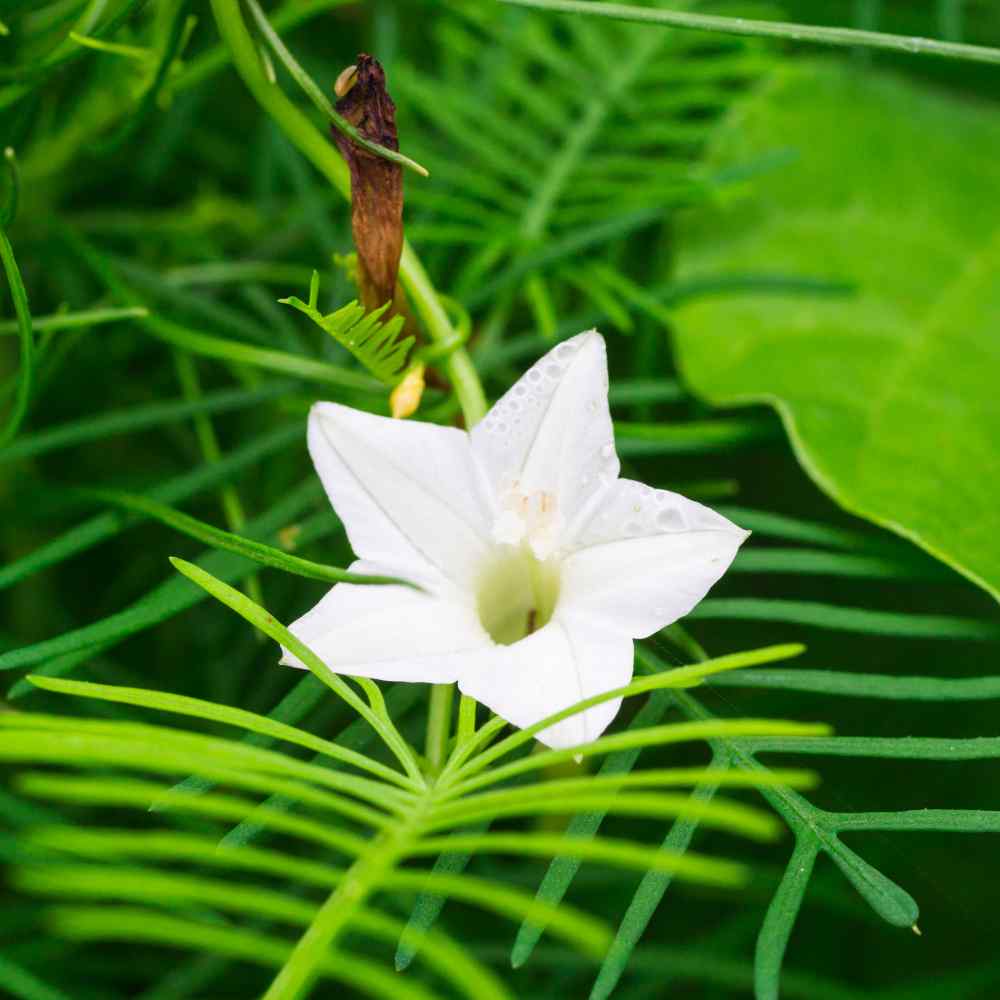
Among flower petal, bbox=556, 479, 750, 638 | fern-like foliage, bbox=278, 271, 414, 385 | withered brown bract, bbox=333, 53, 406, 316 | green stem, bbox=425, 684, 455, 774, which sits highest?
withered brown bract, bbox=333, 53, 406, 316

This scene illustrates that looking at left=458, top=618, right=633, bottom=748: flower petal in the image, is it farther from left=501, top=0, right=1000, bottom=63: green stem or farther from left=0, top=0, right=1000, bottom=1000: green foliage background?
left=501, top=0, right=1000, bottom=63: green stem

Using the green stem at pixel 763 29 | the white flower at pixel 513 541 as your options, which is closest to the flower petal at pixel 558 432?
the white flower at pixel 513 541

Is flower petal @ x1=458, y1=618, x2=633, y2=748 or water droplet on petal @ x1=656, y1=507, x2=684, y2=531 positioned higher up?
water droplet on petal @ x1=656, y1=507, x2=684, y2=531

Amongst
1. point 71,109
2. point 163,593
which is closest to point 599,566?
point 163,593

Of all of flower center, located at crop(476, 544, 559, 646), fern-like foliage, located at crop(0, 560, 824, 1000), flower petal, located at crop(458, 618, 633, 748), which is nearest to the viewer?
fern-like foliage, located at crop(0, 560, 824, 1000)

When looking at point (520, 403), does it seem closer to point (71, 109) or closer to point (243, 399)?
point (243, 399)

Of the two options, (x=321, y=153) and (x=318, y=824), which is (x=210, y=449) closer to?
(x=321, y=153)

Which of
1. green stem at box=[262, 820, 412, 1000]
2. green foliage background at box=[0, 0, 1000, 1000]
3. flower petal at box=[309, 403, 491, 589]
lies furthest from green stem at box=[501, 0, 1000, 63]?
green stem at box=[262, 820, 412, 1000]
